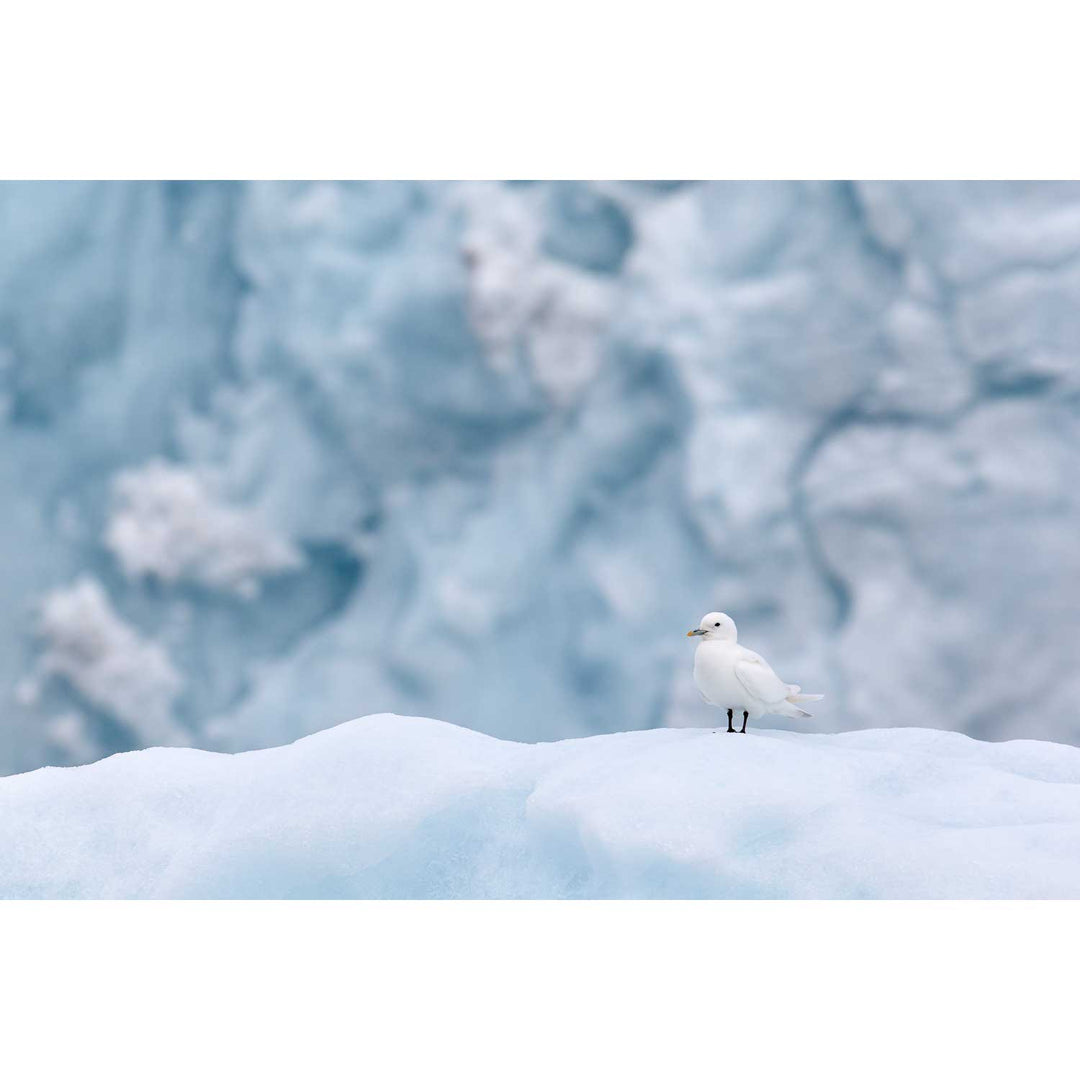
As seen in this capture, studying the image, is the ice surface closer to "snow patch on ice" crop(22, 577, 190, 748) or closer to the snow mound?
"snow patch on ice" crop(22, 577, 190, 748)

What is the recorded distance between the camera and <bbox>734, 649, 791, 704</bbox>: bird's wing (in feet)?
9.01

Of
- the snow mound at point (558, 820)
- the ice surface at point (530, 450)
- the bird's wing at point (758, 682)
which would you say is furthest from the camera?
the ice surface at point (530, 450)

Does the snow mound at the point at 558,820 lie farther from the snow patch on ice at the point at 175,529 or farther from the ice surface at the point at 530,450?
the snow patch on ice at the point at 175,529

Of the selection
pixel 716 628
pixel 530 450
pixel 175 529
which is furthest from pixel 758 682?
pixel 175 529

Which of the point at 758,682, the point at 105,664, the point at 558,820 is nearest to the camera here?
the point at 558,820

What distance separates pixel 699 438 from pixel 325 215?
1.25 meters

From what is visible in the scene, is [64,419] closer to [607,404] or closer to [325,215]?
[325,215]

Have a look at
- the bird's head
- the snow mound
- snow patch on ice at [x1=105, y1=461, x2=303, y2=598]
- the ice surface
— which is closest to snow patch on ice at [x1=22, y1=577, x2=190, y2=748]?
the ice surface

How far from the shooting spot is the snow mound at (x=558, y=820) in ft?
8.24

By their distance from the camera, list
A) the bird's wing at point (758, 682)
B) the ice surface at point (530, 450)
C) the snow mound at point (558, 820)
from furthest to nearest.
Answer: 1. the ice surface at point (530, 450)
2. the bird's wing at point (758, 682)
3. the snow mound at point (558, 820)

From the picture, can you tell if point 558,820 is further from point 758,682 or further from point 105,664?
point 105,664

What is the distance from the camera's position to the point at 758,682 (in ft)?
9.02

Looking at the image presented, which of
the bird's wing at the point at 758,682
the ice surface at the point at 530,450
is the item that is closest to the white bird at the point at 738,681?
the bird's wing at the point at 758,682

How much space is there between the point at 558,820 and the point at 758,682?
0.57m
